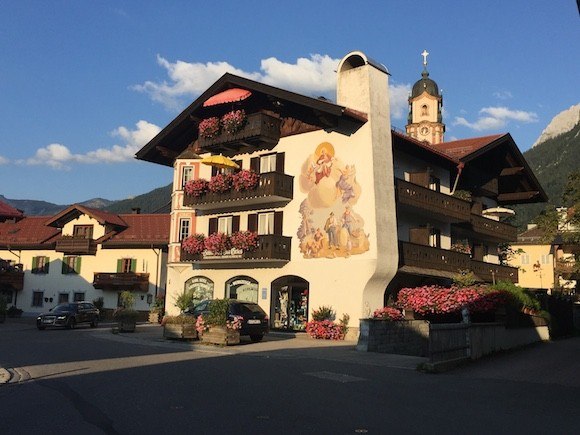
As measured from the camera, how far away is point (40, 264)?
48.1 meters

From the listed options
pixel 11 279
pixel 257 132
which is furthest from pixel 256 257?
pixel 11 279

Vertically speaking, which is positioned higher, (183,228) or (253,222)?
(183,228)

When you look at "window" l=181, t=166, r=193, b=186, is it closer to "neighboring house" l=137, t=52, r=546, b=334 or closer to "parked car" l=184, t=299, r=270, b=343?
"neighboring house" l=137, t=52, r=546, b=334

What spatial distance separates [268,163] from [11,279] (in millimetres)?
28788

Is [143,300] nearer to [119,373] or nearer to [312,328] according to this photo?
[312,328]

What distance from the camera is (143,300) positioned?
44156 millimetres

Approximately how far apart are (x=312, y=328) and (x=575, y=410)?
1636 cm

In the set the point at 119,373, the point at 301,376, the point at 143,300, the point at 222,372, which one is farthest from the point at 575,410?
the point at 143,300

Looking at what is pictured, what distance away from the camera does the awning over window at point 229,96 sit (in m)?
29.2

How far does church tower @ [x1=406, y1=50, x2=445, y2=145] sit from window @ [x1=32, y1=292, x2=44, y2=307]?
145 ft

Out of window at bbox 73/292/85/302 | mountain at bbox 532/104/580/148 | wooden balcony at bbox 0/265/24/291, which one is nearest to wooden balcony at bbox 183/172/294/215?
Answer: window at bbox 73/292/85/302

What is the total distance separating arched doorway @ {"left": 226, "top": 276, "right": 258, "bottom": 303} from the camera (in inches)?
1181

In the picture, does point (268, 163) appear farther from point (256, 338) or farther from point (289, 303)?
point (256, 338)

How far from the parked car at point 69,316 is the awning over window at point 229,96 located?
43.4 ft
